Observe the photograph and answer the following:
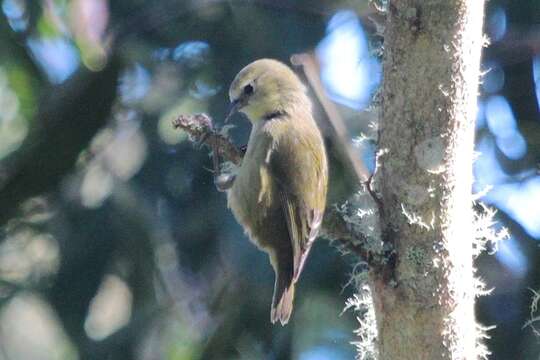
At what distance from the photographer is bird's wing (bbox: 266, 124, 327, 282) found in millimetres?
2721

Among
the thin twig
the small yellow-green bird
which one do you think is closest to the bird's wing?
the small yellow-green bird

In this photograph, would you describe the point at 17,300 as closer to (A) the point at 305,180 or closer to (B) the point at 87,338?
(B) the point at 87,338

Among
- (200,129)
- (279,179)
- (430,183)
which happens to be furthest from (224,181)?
(430,183)

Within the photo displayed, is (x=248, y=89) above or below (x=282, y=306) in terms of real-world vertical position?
above

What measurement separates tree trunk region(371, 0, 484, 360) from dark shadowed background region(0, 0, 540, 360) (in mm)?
1868

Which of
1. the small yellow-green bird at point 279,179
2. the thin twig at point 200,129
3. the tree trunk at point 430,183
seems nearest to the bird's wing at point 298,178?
the small yellow-green bird at point 279,179

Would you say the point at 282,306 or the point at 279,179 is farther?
the point at 279,179

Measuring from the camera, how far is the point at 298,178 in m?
2.80

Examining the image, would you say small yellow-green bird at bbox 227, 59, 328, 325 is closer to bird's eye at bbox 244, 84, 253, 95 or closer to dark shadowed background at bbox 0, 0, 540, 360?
bird's eye at bbox 244, 84, 253, 95

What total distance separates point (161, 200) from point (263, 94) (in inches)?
53.2

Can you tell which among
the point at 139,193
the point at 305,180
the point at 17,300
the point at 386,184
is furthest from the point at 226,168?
the point at 17,300

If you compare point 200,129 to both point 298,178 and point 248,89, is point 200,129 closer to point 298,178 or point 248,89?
point 298,178

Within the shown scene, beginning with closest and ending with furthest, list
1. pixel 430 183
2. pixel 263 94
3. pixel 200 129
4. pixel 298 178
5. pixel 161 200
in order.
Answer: pixel 430 183 < pixel 200 129 < pixel 298 178 < pixel 263 94 < pixel 161 200

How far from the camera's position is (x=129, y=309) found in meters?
4.27
